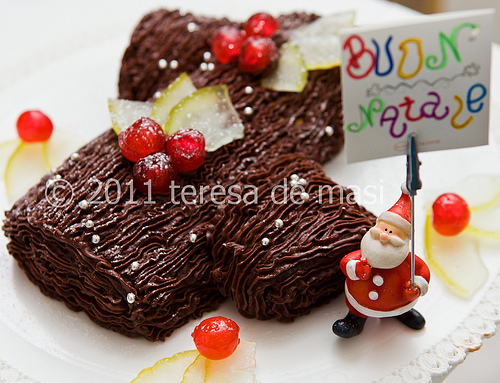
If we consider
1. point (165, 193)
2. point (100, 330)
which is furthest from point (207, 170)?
point (100, 330)

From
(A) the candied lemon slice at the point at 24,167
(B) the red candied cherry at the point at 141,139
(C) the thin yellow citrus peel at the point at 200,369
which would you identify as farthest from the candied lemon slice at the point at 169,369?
(A) the candied lemon slice at the point at 24,167

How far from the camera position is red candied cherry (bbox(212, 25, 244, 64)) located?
12.1 ft

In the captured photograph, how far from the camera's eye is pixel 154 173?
2.95 metres

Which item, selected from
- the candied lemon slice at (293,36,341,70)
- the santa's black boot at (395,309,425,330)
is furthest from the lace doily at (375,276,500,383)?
the candied lemon slice at (293,36,341,70)

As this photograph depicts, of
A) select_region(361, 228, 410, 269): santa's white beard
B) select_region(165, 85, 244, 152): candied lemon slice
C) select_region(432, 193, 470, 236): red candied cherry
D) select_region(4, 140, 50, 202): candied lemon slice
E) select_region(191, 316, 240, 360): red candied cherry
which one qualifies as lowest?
select_region(191, 316, 240, 360): red candied cherry

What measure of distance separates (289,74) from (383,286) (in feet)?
5.21

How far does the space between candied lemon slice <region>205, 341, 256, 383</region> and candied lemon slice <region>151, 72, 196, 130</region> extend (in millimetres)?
1277

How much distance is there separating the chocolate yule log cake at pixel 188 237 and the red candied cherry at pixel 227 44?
0.62 meters

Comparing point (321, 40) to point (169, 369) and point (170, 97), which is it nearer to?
point (170, 97)

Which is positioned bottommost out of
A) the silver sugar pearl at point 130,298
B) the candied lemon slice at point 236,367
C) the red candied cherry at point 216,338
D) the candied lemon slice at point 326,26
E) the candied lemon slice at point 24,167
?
the candied lemon slice at point 236,367

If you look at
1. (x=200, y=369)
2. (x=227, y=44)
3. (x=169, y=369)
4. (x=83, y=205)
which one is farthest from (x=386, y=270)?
(x=227, y=44)

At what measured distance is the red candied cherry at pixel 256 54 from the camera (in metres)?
3.57

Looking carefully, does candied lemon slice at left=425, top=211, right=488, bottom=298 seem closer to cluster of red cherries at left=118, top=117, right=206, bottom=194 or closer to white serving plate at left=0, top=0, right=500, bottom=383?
white serving plate at left=0, top=0, right=500, bottom=383

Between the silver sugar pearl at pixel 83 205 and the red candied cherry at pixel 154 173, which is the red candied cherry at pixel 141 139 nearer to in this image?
the red candied cherry at pixel 154 173
